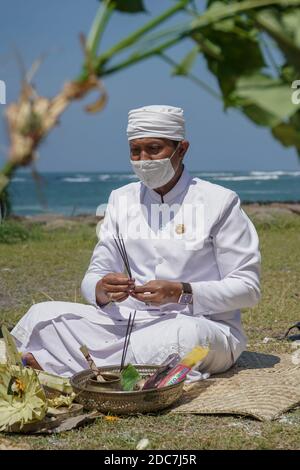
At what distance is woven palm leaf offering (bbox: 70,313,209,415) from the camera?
3.73m

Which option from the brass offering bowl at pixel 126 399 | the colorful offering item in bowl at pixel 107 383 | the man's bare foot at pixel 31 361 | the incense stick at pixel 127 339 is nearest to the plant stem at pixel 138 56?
the brass offering bowl at pixel 126 399

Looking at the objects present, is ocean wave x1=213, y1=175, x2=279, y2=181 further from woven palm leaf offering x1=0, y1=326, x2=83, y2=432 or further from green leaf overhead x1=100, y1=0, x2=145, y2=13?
green leaf overhead x1=100, y1=0, x2=145, y2=13

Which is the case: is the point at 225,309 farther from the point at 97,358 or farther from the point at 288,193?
the point at 288,193

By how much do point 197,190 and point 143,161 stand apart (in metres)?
0.47

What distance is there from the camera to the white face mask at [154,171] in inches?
163

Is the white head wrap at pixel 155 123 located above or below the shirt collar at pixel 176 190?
above

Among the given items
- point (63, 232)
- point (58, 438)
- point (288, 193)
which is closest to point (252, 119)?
point (58, 438)

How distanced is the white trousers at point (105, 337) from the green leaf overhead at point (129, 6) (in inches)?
117

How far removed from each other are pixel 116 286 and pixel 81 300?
367cm

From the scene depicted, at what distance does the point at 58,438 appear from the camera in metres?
3.52

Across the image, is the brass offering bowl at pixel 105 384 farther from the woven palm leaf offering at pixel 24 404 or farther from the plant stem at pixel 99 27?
the plant stem at pixel 99 27

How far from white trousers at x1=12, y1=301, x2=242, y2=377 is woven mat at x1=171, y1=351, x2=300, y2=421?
152 millimetres

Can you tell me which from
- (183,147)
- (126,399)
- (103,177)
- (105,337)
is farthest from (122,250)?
(103,177)

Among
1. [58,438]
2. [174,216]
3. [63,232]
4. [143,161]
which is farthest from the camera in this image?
[63,232]
